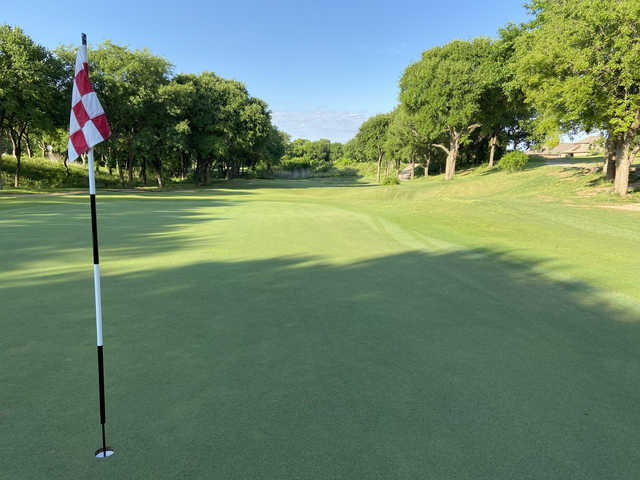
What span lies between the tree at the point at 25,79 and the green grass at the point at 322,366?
28.9 meters

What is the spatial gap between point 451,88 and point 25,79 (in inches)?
1535

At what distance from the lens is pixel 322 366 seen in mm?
3684

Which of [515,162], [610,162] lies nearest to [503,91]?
[515,162]

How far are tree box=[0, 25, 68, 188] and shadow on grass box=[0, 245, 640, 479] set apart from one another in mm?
32183

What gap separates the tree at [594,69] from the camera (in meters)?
19.3

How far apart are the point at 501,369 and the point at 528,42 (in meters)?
32.8

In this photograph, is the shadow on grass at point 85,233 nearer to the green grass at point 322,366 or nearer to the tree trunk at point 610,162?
the green grass at point 322,366

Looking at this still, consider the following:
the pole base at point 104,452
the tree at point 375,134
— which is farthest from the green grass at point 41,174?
the tree at point 375,134

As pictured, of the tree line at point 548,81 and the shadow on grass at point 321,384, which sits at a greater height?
the tree line at point 548,81

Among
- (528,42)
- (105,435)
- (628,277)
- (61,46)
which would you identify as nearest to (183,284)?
(105,435)

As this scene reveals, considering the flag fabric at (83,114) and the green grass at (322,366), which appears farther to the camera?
the flag fabric at (83,114)

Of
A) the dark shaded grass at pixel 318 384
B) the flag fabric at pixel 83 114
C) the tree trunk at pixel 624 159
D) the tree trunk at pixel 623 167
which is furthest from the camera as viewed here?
the tree trunk at pixel 623 167

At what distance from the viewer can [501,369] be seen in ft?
12.1

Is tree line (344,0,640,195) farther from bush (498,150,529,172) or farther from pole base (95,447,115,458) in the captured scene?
pole base (95,447,115,458)
